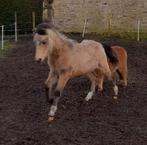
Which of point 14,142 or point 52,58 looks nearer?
point 14,142

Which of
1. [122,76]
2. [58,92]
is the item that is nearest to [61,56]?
[58,92]

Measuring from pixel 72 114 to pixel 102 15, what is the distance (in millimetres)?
22052

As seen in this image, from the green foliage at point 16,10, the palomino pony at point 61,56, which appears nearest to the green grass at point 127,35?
the green foliage at point 16,10

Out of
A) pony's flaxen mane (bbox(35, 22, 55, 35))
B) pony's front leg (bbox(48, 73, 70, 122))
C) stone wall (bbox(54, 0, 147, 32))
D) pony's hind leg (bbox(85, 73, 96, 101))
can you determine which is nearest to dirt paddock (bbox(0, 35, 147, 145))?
pony's hind leg (bbox(85, 73, 96, 101))

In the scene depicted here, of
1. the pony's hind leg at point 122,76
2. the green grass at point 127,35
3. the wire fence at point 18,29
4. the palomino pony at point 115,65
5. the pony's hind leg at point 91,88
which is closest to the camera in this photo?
the pony's hind leg at point 91,88

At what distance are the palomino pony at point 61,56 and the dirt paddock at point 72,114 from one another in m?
0.56

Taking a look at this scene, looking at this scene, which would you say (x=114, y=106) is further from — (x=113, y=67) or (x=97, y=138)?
(x=97, y=138)

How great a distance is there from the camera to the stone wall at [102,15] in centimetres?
3067

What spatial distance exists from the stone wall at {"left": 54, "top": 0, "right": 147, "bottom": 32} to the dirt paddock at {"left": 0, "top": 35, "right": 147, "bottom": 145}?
54.1 feet

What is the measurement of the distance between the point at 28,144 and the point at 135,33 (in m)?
21.5

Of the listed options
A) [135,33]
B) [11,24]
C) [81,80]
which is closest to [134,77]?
[81,80]

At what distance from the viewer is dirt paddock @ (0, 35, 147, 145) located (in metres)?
8.03

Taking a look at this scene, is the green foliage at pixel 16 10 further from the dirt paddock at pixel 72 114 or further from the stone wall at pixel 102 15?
the dirt paddock at pixel 72 114

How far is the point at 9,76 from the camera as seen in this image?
14.1m
